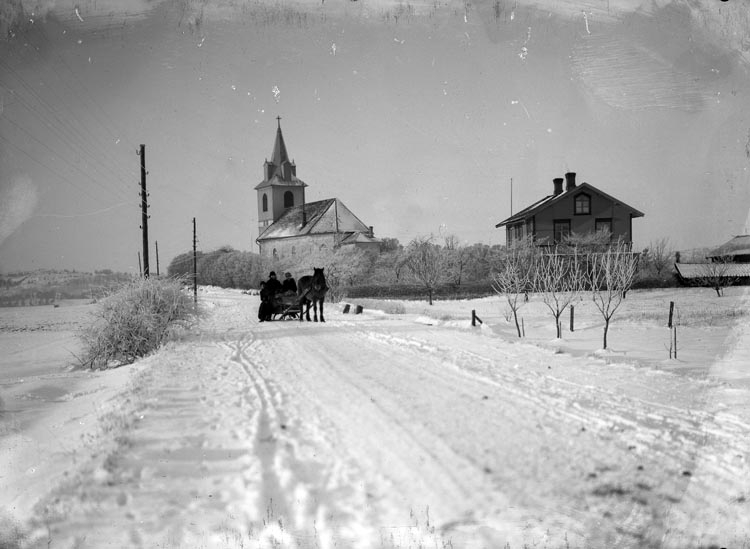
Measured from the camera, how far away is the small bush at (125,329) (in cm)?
1389

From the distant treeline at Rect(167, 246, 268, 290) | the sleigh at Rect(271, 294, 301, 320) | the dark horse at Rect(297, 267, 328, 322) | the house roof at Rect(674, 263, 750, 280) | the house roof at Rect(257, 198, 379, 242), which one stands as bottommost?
the sleigh at Rect(271, 294, 301, 320)

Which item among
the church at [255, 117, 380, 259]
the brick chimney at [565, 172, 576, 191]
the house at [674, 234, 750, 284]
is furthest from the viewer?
the church at [255, 117, 380, 259]

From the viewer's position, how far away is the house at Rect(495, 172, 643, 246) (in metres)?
35.5

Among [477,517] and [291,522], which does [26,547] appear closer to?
[291,522]

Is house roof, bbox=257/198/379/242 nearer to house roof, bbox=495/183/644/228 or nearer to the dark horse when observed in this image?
house roof, bbox=495/183/644/228

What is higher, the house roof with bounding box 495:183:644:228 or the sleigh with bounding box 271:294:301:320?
the house roof with bounding box 495:183:644:228

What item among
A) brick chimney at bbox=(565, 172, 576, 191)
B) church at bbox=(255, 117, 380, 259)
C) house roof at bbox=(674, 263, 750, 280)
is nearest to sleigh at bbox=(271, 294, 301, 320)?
house roof at bbox=(674, 263, 750, 280)

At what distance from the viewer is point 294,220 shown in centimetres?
6091

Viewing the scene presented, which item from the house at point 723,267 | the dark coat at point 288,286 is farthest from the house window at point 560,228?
the dark coat at point 288,286

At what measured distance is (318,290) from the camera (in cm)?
1670

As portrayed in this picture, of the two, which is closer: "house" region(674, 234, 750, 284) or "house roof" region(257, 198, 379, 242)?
"house" region(674, 234, 750, 284)

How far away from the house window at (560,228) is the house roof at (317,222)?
18044 millimetres

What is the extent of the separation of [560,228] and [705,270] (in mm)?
10552

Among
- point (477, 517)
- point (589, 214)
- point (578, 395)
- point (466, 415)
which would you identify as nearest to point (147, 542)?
point (477, 517)
